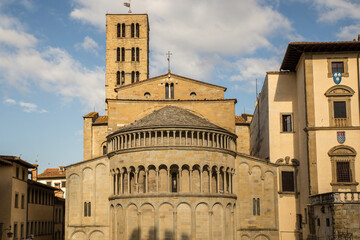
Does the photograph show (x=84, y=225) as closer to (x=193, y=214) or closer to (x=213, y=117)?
(x=193, y=214)

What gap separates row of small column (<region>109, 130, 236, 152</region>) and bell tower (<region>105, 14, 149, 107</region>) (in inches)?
1249

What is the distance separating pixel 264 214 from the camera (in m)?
41.2

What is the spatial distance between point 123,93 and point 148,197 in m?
16.0

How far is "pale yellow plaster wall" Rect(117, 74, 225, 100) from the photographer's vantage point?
49.8 meters

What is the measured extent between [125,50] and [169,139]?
3663 cm

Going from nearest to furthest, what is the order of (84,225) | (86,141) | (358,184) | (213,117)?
(358,184)
(84,225)
(213,117)
(86,141)

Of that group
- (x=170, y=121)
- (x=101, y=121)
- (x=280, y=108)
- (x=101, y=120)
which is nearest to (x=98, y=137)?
(x=101, y=121)

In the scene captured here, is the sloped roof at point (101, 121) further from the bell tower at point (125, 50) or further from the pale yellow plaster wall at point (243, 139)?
the pale yellow plaster wall at point (243, 139)

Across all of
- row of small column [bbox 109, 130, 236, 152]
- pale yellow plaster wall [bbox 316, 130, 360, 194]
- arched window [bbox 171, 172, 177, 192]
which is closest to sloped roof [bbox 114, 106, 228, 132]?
row of small column [bbox 109, 130, 236, 152]

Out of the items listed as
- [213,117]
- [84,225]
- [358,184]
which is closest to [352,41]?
[358,184]

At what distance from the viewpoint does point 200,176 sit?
38.1 meters

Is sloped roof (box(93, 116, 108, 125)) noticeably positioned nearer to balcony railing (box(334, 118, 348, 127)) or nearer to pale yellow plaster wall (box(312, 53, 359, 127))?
pale yellow plaster wall (box(312, 53, 359, 127))

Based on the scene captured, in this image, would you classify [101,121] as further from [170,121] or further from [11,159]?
[170,121]

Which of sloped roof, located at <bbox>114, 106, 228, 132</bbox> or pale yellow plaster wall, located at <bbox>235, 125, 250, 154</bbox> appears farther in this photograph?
pale yellow plaster wall, located at <bbox>235, 125, 250, 154</bbox>
